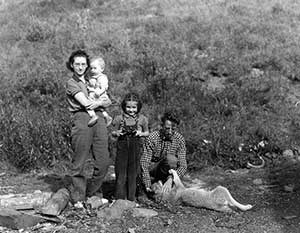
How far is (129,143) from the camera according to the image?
4.97 metres

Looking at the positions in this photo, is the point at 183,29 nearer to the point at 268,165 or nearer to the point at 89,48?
the point at 89,48

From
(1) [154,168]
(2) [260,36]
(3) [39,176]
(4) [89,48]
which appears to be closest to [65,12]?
(4) [89,48]

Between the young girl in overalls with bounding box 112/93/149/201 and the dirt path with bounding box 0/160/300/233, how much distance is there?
11.3 inches

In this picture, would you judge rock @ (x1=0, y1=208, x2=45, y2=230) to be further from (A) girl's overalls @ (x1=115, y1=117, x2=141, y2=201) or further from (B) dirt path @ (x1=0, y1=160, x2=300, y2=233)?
(A) girl's overalls @ (x1=115, y1=117, x2=141, y2=201)

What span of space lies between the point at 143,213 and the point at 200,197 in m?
0.64

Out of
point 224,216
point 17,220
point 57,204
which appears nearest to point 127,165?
point 57,204

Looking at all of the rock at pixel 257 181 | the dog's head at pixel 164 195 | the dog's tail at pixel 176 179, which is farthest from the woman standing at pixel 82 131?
the rock at pixel 257 181

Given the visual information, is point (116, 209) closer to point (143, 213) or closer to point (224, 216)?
point (143, 213)

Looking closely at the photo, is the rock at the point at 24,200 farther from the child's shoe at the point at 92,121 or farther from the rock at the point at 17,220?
the child's shoe at the point at 92,121

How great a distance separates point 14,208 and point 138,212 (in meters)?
1.27

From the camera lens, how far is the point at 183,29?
11844mm

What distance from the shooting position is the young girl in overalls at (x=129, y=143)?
4.92 metres

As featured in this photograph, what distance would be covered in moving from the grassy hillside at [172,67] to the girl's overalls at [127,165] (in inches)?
74.9

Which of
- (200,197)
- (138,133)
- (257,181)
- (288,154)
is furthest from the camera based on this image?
(288,154)
